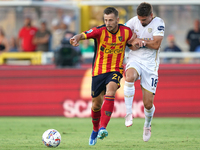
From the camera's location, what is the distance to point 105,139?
26.0ft

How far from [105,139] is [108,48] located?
1790 mm

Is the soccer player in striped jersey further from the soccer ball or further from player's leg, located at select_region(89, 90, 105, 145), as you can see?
the soccer ball

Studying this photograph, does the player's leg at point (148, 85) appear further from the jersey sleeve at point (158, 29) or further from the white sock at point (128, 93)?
the jersey sleeve at point (158, 29)

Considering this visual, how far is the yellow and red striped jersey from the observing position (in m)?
7.09

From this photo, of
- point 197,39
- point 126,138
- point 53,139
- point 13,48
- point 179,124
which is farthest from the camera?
point 13,48

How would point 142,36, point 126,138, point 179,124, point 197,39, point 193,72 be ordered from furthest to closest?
point 197,39 → point 193,72 → point 179,124 → point 126,138 → point 142,36

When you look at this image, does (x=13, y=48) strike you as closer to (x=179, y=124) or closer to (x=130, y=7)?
(x=130, y=7)

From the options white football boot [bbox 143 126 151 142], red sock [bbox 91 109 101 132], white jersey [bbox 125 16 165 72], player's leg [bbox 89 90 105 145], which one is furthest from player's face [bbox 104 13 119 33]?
white football boot [bbox 143 126 151 142]

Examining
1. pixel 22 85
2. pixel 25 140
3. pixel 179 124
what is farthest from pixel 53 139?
pixel 22 85

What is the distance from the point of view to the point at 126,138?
8016mm

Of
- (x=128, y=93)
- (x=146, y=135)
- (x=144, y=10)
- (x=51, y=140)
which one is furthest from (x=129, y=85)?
(x=51, y=140)

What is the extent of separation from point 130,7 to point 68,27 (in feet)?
7.84

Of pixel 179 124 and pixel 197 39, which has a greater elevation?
pixel 197 39

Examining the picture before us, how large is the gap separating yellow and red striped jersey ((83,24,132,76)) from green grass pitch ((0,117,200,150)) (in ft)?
4.16
